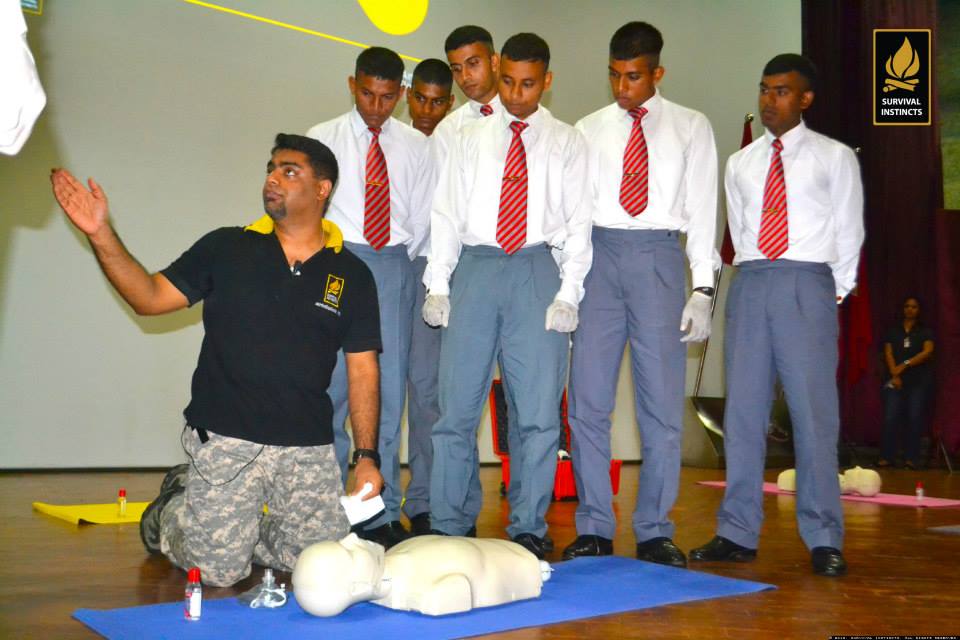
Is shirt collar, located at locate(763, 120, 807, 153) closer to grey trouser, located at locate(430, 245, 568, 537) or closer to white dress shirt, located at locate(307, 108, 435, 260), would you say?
grey trouser, located at locate(430, 245, 568, 537)

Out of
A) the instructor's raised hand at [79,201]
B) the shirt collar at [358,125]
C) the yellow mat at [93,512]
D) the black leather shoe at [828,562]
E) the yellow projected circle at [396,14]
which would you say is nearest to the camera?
the instructor's raised hand at [79,201]

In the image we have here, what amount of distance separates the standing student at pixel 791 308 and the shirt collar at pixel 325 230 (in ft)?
4.84

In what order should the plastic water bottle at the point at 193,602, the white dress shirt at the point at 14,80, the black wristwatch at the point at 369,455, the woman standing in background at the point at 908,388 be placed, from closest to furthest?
the white dress shirt at the point at 14,80 < the plastic water bottle at the point at 193,602 < the black wristwatch at the point at 369,455 < the woman standing in background at the point at 908,388

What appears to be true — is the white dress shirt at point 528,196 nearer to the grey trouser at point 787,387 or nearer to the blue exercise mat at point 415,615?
the grey trouser at point 787,387

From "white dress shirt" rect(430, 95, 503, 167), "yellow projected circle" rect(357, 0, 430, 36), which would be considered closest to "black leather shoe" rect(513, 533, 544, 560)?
"white dress shirt" rect(430, 95, 503, 167)

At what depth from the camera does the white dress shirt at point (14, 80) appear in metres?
1.53

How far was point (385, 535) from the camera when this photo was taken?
3.54 meters

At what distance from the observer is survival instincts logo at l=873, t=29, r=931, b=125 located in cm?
943

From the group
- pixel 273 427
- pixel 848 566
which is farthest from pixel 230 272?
pixel 848 566

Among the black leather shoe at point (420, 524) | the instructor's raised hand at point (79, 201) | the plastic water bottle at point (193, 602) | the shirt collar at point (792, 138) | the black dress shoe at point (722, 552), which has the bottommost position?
the black dress shoe at point (722, 552)

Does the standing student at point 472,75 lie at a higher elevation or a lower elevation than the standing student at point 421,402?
higher

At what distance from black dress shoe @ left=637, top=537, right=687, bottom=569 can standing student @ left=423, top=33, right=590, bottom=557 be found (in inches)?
14.1

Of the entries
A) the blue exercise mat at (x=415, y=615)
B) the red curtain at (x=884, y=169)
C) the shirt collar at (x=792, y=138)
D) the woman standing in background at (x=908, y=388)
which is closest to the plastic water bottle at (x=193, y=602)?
the blue exercise mat at (x=415, y=615)

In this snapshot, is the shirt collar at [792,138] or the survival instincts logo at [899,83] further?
the survival instincts logo at [899,83]
